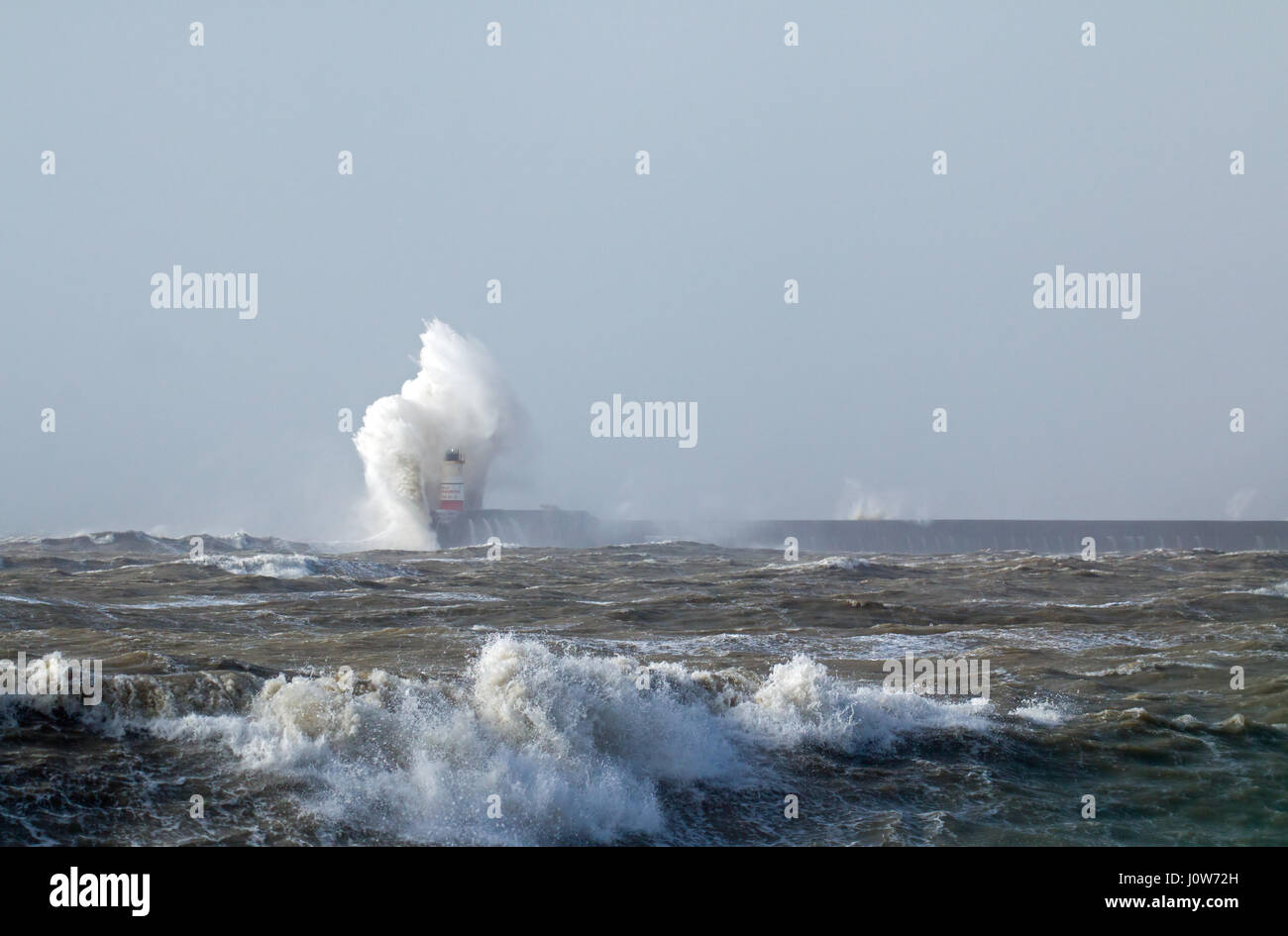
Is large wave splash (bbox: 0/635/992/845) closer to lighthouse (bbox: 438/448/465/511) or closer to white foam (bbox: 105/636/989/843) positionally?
white foam (bbox: 105/636/989/843)

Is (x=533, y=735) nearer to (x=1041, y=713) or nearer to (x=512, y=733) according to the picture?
(x=512, y=733)

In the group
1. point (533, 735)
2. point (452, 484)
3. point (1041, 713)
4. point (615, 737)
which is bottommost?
point (1041, 713)

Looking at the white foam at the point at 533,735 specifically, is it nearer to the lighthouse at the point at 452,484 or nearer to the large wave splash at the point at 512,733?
the large wave splash at the point at 512,733

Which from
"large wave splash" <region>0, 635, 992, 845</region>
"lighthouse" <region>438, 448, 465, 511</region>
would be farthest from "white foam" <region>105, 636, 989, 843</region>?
"lighthouse" <region>438, 448, 465, 511</region>

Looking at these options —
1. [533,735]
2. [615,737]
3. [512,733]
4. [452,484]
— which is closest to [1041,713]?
[615,737]
